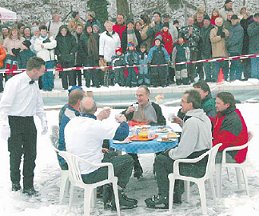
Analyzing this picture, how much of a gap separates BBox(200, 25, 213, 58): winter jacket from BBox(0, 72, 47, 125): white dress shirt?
1072 centimetres

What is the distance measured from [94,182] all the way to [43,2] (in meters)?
31.5

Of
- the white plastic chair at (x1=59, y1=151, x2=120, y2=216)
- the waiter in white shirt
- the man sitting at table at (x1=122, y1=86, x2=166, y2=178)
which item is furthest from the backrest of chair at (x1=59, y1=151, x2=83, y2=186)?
the man sitting at table at (x1=122, y1=86, x2=166, y2=178)

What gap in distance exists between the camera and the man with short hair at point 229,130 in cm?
758

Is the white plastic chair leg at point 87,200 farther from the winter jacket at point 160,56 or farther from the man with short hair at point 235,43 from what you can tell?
the man with short hair at point 235,43

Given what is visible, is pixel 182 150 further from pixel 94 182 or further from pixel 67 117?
pixel 67 117

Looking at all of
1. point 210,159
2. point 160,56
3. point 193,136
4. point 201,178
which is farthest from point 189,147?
point 160,56

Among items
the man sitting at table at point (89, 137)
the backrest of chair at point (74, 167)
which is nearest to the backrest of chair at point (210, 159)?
the man sitting at table at point (89, 137)

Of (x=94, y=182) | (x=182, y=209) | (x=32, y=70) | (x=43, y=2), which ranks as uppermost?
(x=43, y=2)

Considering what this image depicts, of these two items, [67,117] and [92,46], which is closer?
[67,117]

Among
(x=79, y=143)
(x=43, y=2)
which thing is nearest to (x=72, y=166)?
(x=79, y=143)

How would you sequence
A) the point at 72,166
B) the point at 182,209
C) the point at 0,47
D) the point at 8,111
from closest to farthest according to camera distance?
the point at 72,166 → the point at 182,209 → the point at 8,111 → the point at 0,47

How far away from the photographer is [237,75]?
60.3ft

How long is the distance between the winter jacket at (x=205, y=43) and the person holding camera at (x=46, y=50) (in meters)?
4.54

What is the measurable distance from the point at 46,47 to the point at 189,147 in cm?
1170
